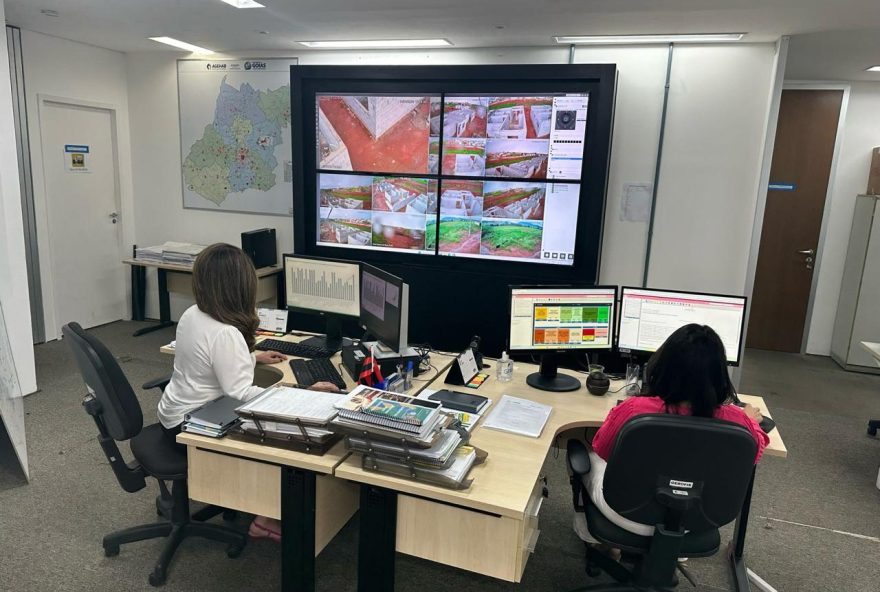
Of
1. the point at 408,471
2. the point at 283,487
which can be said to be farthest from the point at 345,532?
the point at 408,471

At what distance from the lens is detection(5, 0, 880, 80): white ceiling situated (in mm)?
3494

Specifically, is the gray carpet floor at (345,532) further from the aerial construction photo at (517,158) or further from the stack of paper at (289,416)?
the aerial construction photo at (517,158)

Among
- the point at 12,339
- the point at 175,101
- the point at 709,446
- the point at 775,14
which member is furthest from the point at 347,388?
the point at 175,101

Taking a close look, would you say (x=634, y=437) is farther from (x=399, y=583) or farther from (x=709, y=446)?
(x=399, y=583)

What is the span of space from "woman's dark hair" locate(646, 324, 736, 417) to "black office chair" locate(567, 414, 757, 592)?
0.42ft

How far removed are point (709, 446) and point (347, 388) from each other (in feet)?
4.88

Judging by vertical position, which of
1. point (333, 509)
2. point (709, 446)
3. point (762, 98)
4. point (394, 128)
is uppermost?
point (762, 98)

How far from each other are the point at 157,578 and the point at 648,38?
427 centimetres

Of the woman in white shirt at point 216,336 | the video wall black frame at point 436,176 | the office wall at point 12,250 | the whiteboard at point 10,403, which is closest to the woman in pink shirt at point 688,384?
the woman in white shirt at point 216,336

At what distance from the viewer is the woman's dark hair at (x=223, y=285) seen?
2336mm

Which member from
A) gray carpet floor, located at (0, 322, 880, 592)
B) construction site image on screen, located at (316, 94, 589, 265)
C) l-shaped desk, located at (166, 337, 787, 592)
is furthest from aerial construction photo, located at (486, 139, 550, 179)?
l-shaped desk, located at (166, 337, 787, 592)

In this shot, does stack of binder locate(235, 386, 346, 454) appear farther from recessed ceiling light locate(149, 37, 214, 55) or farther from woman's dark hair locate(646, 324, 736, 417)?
recessed ceiling light locate(149, 37, 214, 55)

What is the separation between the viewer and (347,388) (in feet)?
8.84

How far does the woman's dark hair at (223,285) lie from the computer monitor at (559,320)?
117 cm
